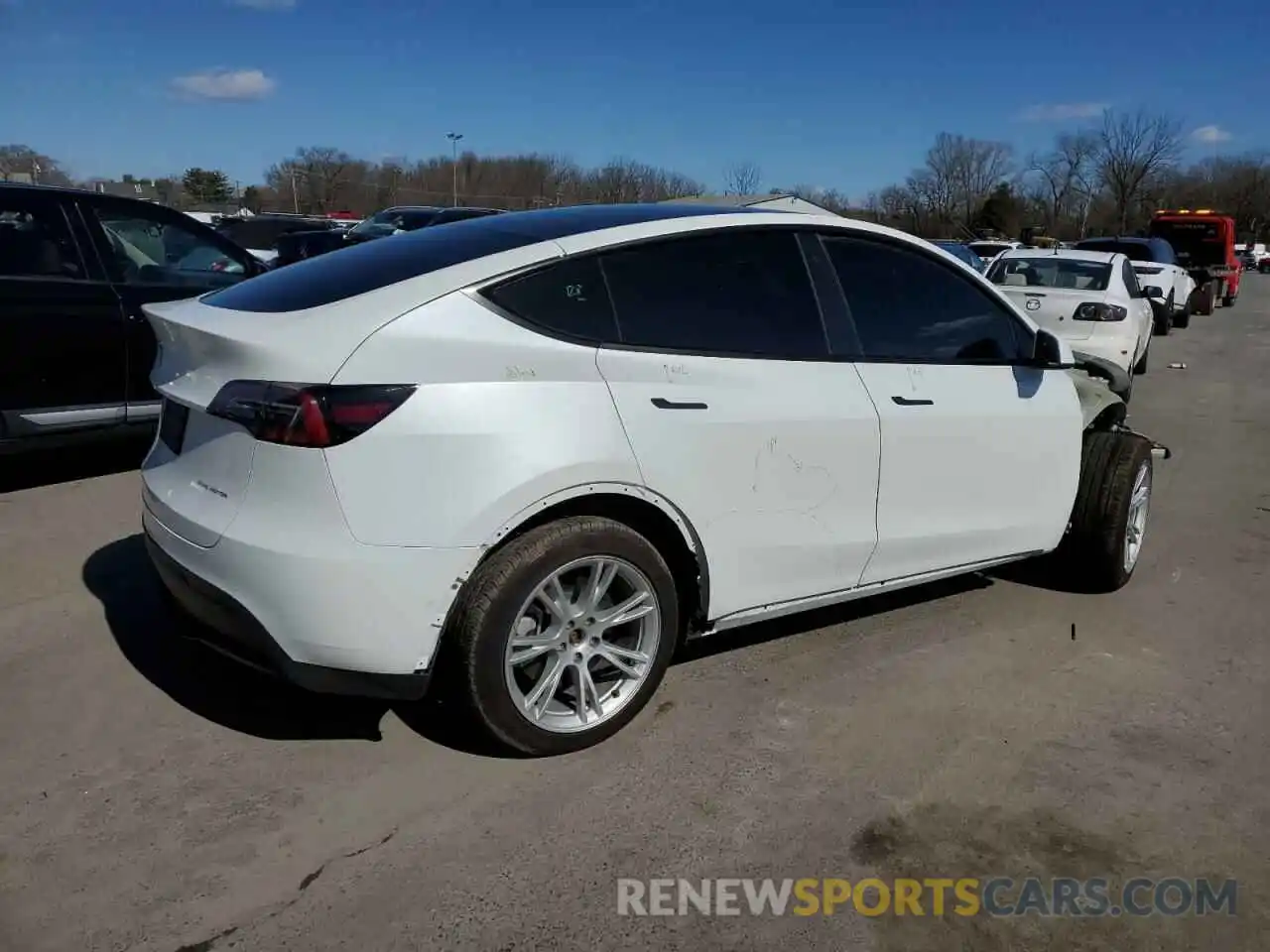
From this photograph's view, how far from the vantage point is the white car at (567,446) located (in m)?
2.89

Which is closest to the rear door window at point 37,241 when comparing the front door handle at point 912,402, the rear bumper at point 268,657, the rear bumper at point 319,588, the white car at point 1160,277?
the rear bumper at point 268,657

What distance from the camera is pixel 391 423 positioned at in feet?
9.38

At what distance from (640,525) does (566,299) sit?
76 centimetres

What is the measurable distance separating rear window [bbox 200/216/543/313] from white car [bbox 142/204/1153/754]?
2 cm

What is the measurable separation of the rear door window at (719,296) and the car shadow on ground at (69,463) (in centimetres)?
430

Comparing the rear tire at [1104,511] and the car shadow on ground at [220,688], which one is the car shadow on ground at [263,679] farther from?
the rear tire at [1104,511]

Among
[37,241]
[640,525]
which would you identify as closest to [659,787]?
[640,525]

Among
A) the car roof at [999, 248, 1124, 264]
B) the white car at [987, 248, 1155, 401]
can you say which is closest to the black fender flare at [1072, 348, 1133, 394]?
the white car at [987, 248, 1155, 401]

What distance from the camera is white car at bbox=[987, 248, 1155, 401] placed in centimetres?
1099

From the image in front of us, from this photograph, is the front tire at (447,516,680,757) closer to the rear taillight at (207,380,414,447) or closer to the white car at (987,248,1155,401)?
the rear taillight at (207,380,414,447)

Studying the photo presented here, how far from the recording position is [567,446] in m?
3.07

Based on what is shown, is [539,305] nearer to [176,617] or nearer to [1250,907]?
[176,617]

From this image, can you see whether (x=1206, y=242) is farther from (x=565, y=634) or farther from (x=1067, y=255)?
(x=565, y=634)

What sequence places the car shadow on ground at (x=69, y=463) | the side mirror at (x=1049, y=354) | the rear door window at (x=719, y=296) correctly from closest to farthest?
the rear door window at (x=719, y=296)
the side mirror at (x=1049, y=354)
the car shadow on ground at (x=69, y=463)
